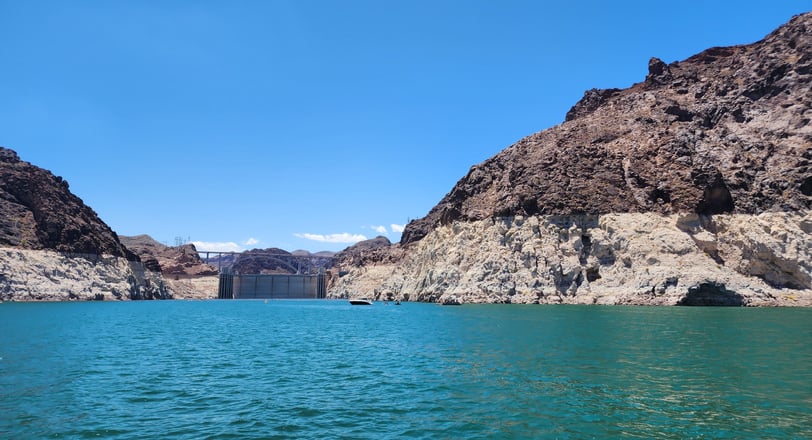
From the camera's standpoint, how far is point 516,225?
4008 inches

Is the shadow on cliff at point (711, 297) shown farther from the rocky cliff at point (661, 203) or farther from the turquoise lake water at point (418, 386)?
the turquoise lake water at point (418, 386)

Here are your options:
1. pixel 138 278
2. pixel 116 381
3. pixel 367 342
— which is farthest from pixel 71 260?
pixel 116 381

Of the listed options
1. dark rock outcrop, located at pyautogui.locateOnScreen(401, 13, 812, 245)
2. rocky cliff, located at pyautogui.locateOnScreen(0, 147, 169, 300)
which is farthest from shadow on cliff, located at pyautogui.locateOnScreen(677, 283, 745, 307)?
rocky cliff, located at pyautogui.locateOnScreen(0, 147, 169, 300)

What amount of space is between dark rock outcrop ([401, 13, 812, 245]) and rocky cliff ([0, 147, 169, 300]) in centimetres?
8100

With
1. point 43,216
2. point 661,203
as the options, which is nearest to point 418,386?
point 661,203

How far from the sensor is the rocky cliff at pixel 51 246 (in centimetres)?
11106

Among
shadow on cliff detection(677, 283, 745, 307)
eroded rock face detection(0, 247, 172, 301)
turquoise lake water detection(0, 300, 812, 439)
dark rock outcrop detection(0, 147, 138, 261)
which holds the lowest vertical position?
turquoise lake water detection(0, 300, 812, 439)

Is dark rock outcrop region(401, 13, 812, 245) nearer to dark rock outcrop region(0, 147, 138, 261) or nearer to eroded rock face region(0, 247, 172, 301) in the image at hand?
eroded rock face region(0, 247, 172, 301)

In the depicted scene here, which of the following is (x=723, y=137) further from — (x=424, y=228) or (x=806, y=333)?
(x=424, y=228)

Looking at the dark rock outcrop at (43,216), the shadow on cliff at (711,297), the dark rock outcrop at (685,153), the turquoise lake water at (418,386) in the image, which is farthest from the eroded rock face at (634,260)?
the dark rock outcrop at (43,216)

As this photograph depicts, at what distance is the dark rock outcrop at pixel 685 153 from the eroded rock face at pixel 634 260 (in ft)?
9.73

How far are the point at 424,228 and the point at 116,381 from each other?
174 metres

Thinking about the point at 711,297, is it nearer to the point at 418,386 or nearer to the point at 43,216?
the point at 418,386

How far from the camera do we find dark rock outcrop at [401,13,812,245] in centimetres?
9156
